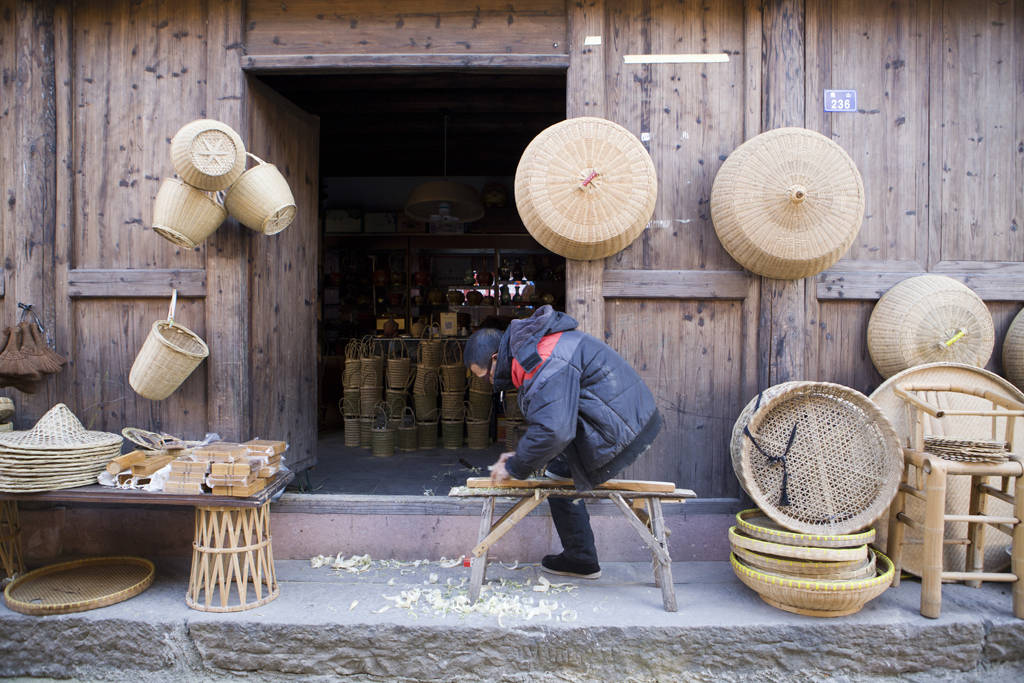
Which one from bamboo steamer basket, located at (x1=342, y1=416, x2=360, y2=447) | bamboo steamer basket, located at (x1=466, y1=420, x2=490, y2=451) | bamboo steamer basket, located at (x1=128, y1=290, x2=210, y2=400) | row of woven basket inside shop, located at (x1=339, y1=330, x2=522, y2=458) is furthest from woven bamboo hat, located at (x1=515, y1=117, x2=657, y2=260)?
bamboo steamer basket, located at (x1=342, y1=416, x2=360, y2=447)

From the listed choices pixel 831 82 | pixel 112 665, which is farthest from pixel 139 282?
pixel 831 82

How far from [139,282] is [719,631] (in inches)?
155

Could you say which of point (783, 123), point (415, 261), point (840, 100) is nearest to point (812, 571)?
point (783, 123)

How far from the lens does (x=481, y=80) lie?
5.43 m

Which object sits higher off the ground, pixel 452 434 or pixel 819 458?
pixel 819 458

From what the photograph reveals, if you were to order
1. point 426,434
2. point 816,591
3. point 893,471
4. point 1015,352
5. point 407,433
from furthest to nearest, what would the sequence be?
point 426,434, point 407,433, point 1015,352, point 893,471, point 816,591

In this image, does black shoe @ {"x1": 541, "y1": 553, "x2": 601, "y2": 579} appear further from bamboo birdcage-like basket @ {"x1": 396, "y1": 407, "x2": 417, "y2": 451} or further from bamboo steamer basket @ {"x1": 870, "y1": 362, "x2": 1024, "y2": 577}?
bamboo birdcage-like basket @ {"x1": 396, "y1": 407, "x2": 417, "y2": 451}

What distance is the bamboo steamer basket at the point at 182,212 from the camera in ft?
11.2

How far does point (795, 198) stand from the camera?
3361 millimetres

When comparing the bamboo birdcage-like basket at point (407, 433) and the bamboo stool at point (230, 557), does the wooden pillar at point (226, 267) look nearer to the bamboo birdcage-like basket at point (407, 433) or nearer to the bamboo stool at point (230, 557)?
the bamboo stool at point (230, 557)

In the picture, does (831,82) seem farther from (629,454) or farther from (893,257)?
(629,454)

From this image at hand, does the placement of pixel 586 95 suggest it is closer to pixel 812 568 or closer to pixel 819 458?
pixel 819 458

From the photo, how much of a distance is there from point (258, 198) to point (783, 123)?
3.24 meters

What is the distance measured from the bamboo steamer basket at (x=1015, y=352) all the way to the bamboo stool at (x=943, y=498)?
16.9 inches
